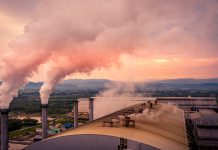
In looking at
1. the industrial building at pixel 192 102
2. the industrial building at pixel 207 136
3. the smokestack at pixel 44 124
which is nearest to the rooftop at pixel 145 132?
the industrial building at pixel 207 136

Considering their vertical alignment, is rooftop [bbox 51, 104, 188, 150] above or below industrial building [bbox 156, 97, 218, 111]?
above

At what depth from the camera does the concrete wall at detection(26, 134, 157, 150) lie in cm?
1071

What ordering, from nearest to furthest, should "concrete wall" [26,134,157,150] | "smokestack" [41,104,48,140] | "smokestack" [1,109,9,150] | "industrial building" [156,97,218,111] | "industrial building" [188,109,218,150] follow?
"concrete wall" [26,134,157,150] < "smokestack" [1,109,9,150] < "industrial building" [188,109,218,150] < "smokestack" [41,104,48,140] < "industrial building" [156,97,218,111]

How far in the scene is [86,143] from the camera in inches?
443

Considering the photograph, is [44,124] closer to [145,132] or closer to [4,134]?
[4,134]

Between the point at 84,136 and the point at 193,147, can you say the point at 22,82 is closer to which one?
the point at 84,136

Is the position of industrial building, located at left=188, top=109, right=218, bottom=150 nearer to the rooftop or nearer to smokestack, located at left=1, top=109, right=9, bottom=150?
the rooftop

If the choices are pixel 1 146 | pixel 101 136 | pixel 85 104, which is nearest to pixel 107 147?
pixel 101 136

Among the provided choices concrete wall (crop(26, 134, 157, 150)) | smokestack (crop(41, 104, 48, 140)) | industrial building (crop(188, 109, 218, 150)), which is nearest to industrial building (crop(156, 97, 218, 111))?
industrial building (crop(188, 109, 218, 150))

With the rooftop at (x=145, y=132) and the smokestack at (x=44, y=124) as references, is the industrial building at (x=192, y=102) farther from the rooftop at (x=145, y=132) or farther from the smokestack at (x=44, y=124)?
the smokestack at (x=44, y=124)

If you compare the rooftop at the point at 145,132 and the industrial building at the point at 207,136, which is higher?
the rooftop at the point at 145,132

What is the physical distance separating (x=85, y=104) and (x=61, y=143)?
44529 mm

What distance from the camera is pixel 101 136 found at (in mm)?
11055

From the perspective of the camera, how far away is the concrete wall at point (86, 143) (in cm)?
1071
